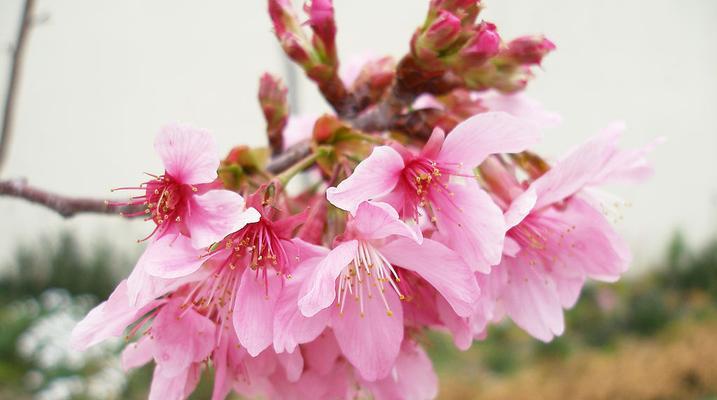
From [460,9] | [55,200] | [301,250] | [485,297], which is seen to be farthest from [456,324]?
[55,200]

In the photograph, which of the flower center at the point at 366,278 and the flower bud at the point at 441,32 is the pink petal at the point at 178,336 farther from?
the flower bud at the point at 441,32

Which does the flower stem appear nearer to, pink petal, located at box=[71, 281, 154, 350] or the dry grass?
pink petal, located at box=[71, 281, 154, 350]

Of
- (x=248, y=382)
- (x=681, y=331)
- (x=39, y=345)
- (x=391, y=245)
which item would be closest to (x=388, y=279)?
(x=391, y=245)

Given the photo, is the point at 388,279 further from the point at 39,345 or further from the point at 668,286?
the point at 668,286

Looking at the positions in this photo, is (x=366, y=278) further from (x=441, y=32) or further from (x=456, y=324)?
(x=441, y=32)

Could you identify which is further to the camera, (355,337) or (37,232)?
(37,232)

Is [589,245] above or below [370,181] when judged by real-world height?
below
